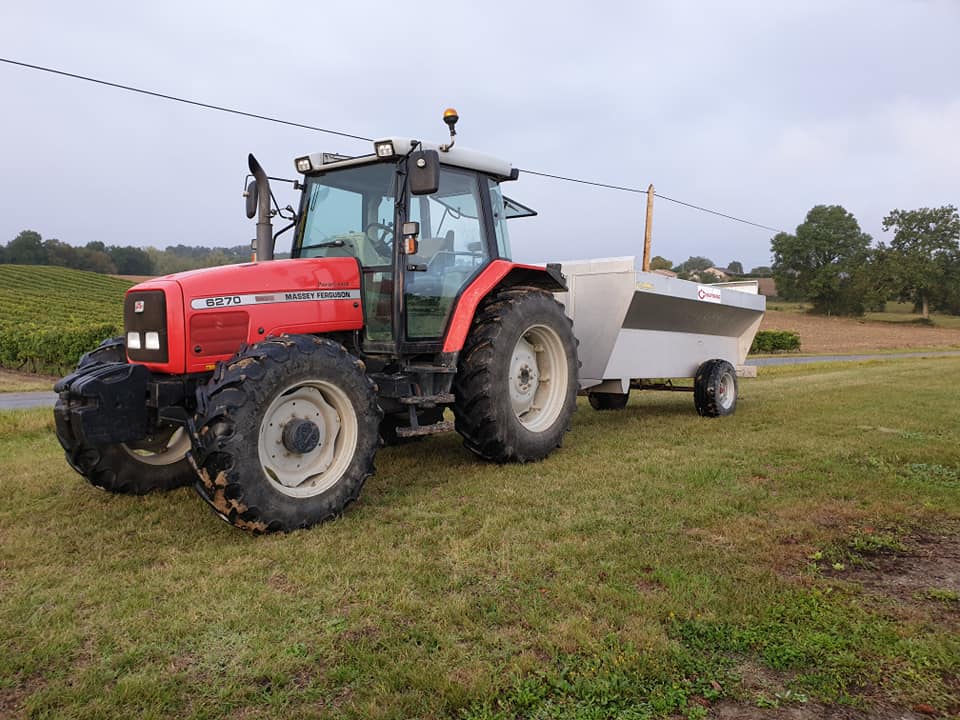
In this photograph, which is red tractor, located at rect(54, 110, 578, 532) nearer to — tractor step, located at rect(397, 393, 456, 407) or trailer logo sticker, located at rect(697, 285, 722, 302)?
tractor step, located at rect(397, 393, 456, 407)

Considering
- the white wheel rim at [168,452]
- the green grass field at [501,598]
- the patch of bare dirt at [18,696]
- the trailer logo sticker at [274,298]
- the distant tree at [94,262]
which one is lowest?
the patch of bare dirt at [18,696]

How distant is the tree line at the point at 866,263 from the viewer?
63219mm

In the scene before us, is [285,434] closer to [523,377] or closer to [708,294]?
[523,377]

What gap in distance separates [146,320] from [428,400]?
6.49ft

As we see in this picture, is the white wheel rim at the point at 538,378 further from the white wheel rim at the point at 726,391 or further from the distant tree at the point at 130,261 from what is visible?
the distant tree at the point at 130,261

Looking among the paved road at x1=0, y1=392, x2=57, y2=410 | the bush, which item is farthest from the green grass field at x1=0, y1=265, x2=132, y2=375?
the bush

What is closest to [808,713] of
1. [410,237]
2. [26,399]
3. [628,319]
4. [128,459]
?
[410,237]

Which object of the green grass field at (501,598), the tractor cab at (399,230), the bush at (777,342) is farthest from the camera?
the bush at (777,342)

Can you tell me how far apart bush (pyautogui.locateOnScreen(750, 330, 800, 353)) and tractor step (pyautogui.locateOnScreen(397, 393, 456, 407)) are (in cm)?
3155

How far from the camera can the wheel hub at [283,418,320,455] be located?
4.14 m

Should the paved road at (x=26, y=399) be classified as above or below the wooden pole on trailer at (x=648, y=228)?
below

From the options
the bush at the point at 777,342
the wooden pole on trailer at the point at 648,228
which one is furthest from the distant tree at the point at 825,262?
the wooden pole on trailer at the point at 648,228

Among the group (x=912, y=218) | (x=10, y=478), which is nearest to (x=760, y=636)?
(x=10, y=478)

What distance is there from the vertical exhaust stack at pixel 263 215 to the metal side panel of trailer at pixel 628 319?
3258mm
